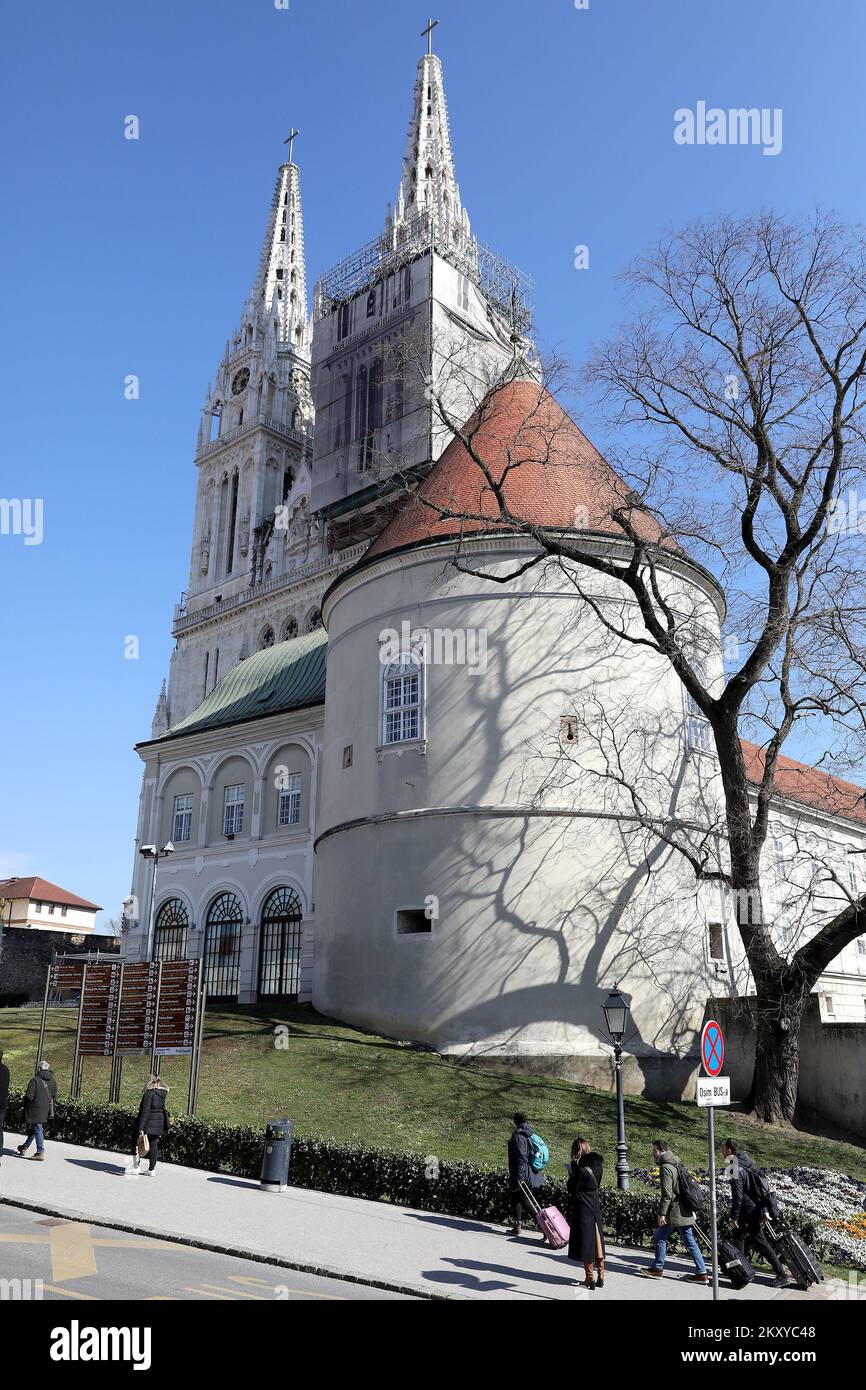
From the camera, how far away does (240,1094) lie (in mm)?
20547

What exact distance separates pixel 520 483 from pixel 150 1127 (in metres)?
17.7

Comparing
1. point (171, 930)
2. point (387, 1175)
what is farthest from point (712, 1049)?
point (171, 930)

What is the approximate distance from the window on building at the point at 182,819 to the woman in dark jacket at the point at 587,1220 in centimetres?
3112

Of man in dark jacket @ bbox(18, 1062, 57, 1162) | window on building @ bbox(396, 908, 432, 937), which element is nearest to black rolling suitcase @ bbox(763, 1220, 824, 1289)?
man in dark jacket @ bbox(18, 1062, 57, 1162)

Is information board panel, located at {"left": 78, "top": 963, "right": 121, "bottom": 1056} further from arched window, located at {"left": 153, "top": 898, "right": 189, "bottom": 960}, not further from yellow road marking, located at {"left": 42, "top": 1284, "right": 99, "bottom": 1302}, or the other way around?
arched window, located at {"left": 153, "top": 898, "right": 189, "bottom": 960}

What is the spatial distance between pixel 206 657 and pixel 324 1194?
6234cm

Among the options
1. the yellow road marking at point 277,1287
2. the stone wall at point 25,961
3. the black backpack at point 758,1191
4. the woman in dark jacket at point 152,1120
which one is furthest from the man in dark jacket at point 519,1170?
the stone wall at point 25,961

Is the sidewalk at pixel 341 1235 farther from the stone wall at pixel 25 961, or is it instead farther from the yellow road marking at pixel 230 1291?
the stone wall at pixel 25 961

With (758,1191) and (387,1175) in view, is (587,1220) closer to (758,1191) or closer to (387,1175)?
(758,1191)

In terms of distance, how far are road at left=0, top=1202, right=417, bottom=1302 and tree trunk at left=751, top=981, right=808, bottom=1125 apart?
42.5 feet

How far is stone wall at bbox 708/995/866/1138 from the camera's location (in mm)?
23328
